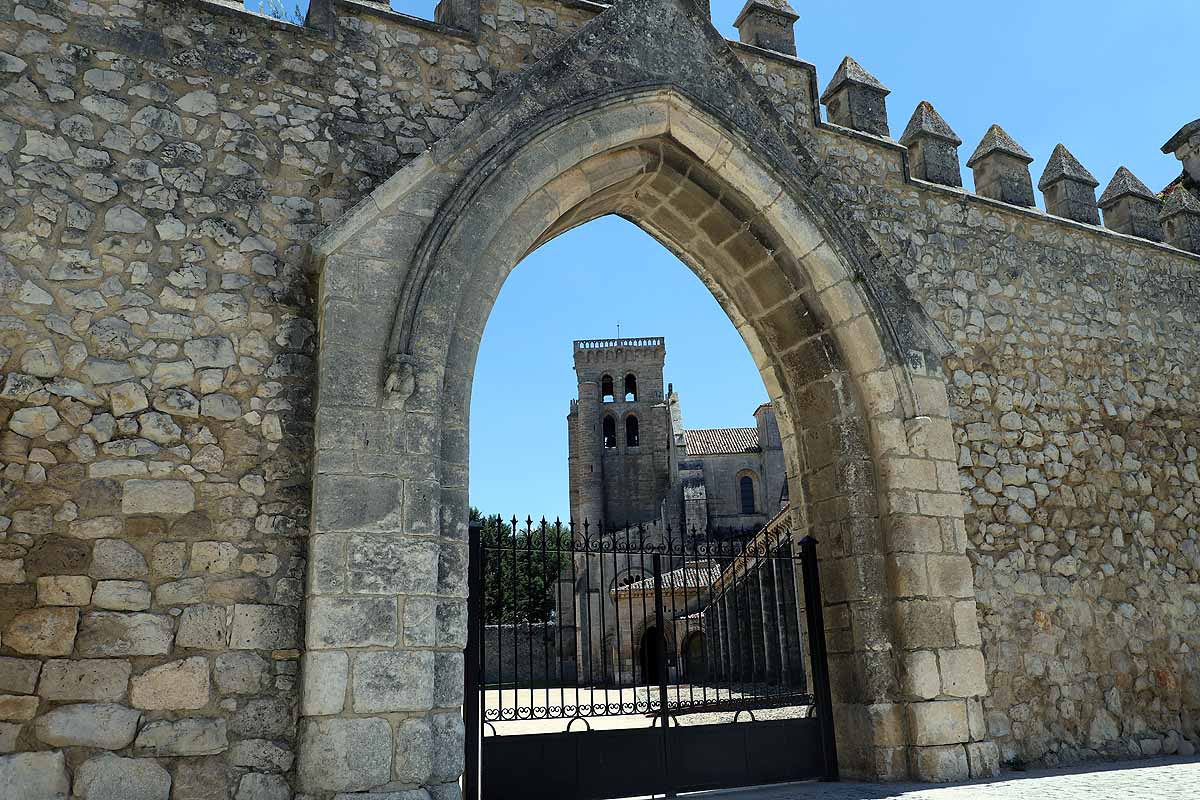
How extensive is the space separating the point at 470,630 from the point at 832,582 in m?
2.80

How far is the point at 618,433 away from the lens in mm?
50812

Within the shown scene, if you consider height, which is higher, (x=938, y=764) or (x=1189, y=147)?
(x=1189, y=147)

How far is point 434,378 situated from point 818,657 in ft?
11.6

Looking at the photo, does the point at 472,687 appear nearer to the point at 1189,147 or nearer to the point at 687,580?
the point at 687,580

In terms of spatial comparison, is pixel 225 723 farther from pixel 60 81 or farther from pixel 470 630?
pixel 60 81

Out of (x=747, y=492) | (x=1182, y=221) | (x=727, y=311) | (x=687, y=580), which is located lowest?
(x=687, y=580)

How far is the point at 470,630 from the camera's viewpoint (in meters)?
5.60

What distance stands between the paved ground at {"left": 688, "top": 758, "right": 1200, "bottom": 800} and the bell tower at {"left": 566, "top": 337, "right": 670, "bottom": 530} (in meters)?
41.7

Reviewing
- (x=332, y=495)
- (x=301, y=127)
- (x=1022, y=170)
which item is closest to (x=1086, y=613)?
(x=1022, y=170)

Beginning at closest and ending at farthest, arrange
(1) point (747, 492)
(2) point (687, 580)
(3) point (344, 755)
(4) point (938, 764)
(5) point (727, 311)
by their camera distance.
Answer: (3) point (344, 755) < (4) point (938, 764) < (2) point (687, 580) < (5) point (727, 311) < (1) point (747, 492)

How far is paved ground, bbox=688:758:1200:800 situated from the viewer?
540cm

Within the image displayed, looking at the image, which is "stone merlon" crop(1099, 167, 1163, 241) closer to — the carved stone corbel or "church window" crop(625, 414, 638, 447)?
the carved stone corbel

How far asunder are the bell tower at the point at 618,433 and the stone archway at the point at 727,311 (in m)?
41.4

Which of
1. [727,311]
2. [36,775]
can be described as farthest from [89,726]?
[727,311]
